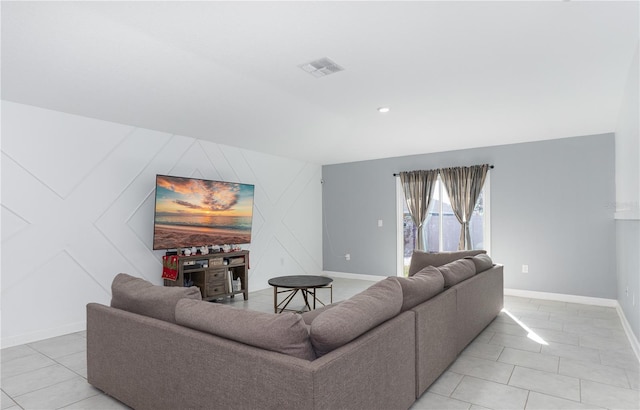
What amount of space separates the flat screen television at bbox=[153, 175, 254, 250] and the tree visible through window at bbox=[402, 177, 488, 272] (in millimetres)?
3074

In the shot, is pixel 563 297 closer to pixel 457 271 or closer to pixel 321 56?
pixel 457 271

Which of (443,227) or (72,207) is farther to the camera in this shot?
(443,227)

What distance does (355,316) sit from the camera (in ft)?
5.98

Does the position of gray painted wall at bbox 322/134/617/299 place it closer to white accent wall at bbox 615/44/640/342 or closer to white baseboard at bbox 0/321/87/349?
white accent wall at bbox 615/44/640/342

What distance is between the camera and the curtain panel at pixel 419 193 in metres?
6.47

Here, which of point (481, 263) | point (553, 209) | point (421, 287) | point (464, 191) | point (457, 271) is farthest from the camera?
point (464, 191)

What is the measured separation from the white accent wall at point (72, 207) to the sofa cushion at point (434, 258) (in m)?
3.18

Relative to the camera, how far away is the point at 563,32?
8.02ft

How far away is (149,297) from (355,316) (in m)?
1.29

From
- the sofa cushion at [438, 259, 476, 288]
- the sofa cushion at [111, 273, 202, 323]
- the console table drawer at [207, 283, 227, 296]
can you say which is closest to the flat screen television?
the console table drawer at [207, 283, 227, 296]

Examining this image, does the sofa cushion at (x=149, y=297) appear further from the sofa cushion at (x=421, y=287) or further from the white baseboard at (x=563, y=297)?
the white baseboard at (x=563, y=297)

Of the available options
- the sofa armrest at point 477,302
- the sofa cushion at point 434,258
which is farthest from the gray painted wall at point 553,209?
the sofa armrest at point 477,302

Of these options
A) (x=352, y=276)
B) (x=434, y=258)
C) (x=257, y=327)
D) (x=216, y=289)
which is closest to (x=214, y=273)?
(x=216, y=289)

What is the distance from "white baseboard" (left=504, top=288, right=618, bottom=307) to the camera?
500 centimetres
